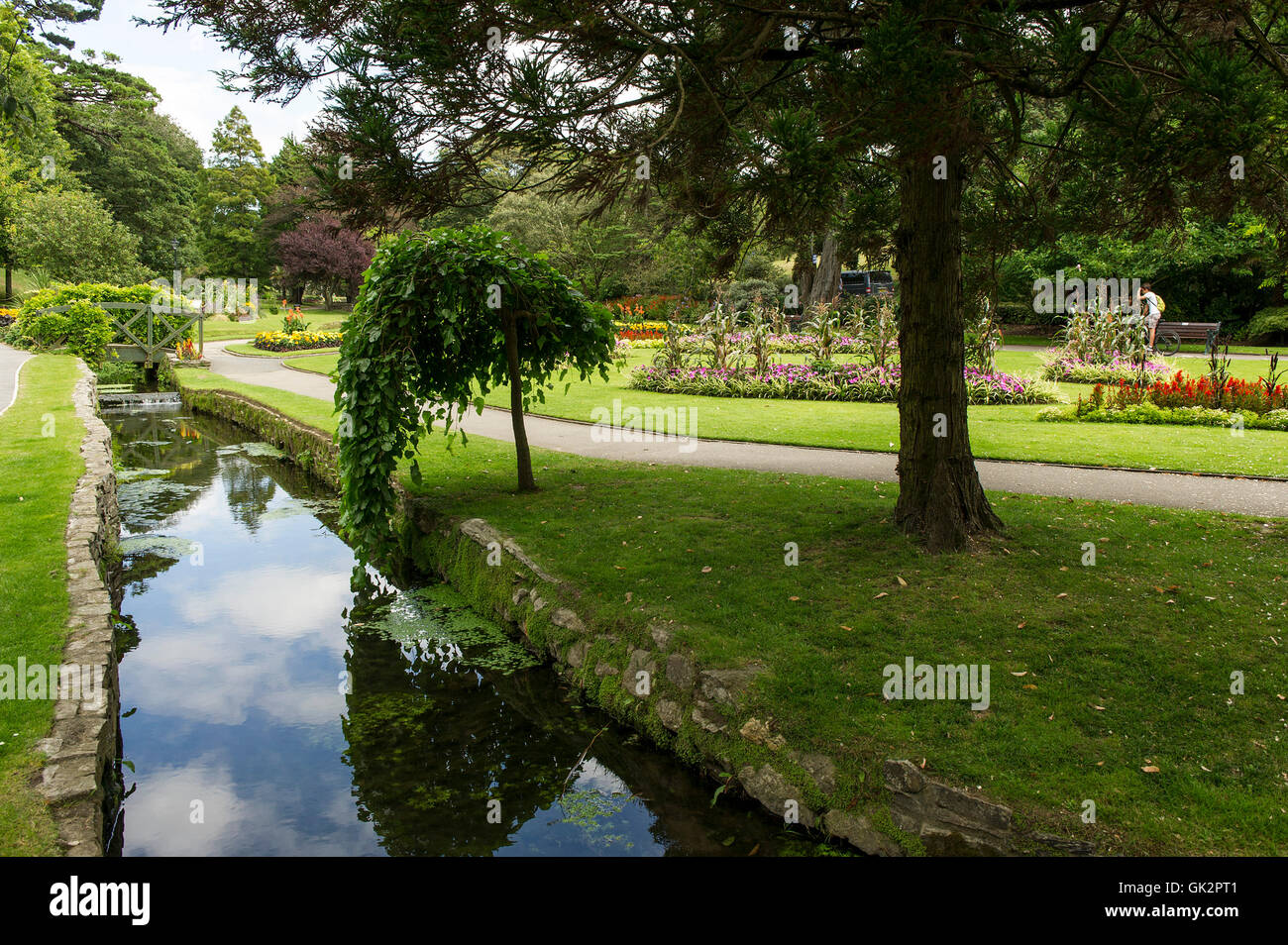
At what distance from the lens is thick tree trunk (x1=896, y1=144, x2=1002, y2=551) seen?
6352 mm

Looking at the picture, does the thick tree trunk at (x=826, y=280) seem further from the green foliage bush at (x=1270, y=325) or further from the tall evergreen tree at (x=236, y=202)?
the tall evergreen tree at (x=236, y=202)

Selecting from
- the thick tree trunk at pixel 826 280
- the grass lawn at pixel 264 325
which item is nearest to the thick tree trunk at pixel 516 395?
the thick tree trunk at pixel 826 280

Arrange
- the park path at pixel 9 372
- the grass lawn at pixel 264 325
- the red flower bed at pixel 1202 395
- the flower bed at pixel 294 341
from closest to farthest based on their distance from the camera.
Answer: the red flower bed at pixel 1202 395, the park path at pixel 9 372, the flower bed at pixel 294 341, the grass lawn at pixel 264 325

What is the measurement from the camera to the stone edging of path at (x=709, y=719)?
3.78 metres

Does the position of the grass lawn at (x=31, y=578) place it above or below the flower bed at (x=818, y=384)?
below

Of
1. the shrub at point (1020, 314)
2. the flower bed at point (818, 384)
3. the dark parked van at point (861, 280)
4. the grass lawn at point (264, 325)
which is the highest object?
the dark parked van at point (861, 280)

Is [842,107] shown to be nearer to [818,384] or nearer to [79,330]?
[818,384]

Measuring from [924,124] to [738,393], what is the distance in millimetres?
13044

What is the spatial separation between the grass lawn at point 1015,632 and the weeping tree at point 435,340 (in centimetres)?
131

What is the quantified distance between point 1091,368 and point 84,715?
17.8 meters

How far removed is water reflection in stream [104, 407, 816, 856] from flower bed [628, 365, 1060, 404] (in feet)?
33.1

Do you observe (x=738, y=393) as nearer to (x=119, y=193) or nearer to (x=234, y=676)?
(x=234, y=676)

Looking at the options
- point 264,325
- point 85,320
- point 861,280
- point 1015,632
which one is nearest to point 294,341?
point 85,320

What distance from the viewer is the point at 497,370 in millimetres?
9531
